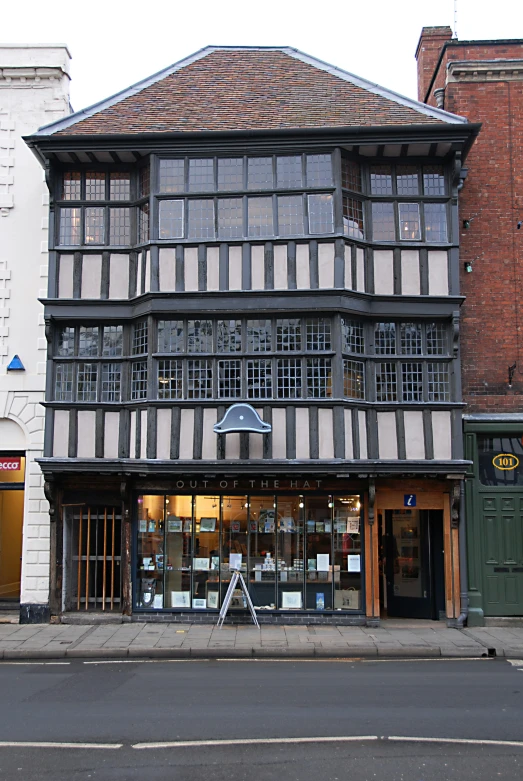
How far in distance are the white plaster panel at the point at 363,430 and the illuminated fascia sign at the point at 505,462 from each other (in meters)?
3.03

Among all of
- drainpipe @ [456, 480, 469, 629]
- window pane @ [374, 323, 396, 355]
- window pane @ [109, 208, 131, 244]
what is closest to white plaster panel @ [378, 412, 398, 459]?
window pane @ [374, 323, 396, 355]

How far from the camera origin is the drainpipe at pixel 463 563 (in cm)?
1470

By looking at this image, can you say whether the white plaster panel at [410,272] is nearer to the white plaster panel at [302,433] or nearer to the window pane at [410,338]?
the window pane at [410,338]

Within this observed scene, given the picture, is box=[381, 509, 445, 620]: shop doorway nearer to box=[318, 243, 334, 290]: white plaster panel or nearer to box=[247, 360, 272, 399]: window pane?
box=[247, 360, 272, 399]: window pane

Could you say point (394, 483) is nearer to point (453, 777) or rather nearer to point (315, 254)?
point (315, 254)

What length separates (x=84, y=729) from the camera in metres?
7.96

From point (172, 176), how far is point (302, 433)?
243 inches

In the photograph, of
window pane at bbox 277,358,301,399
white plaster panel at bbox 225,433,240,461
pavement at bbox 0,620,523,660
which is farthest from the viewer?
window pane at bbox 277,358,301,399

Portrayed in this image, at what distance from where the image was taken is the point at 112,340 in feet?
50.8

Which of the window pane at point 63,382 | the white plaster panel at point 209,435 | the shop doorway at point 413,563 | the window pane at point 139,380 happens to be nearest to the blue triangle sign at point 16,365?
the window pane at point 63,382

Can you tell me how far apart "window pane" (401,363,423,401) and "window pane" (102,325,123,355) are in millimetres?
6138

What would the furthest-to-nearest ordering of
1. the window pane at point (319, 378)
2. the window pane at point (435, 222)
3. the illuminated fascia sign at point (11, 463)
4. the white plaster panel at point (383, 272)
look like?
the illuminated fascia sign at point (11, 463), the window pane at point (435, 222), the white plaster panel at point (383, 272), the window pane at point (319, 378)

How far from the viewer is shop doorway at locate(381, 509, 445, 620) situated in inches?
602

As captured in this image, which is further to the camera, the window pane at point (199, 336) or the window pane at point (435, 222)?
the window pane at point (435, 222)
